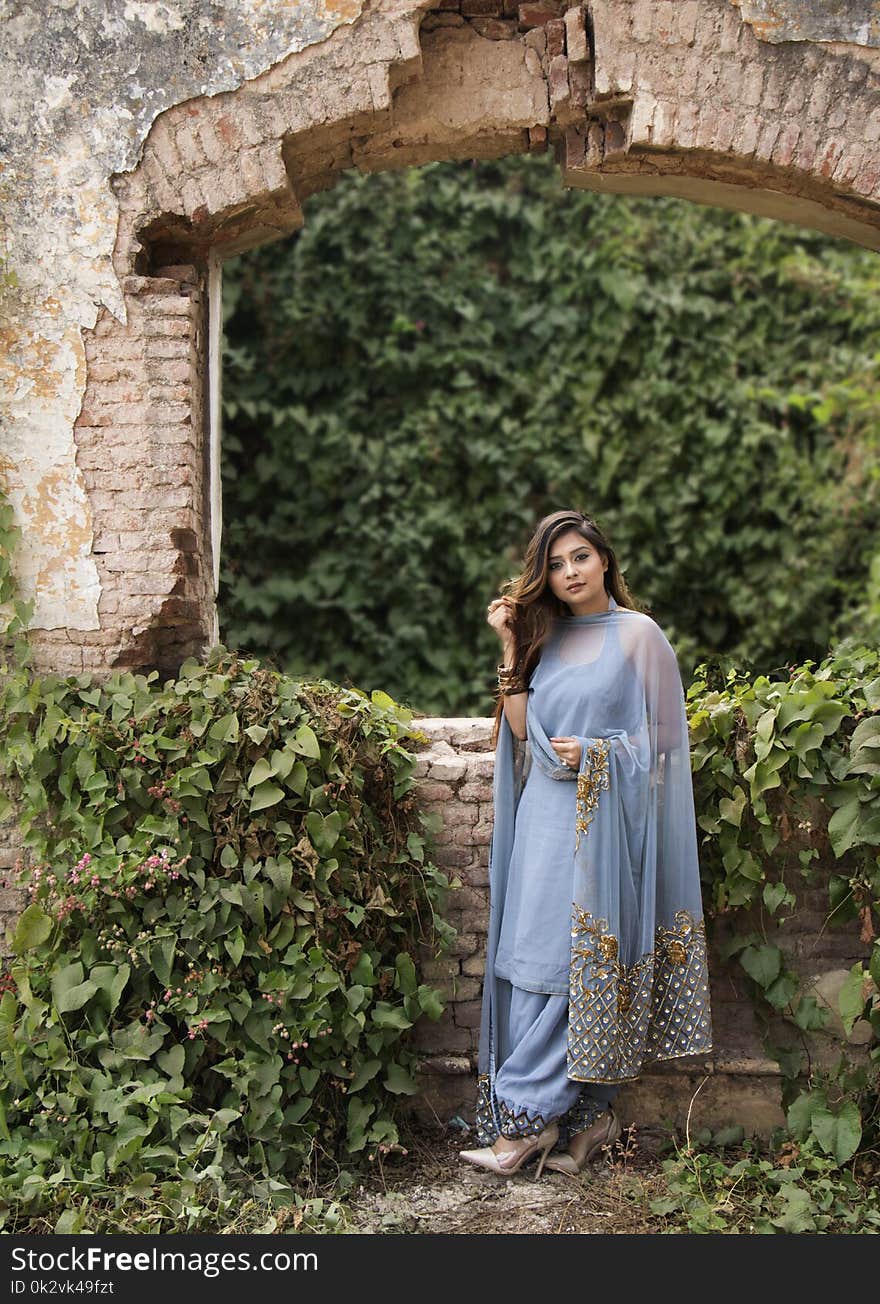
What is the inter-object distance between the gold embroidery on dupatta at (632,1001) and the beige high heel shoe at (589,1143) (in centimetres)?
24

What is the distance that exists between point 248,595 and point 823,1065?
475cm

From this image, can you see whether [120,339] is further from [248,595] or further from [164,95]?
[248,595]

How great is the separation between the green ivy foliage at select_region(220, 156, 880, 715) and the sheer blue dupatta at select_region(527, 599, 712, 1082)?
4.16m

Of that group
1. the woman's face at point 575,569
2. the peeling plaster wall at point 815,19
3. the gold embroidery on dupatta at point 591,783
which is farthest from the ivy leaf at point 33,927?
the peeling plaster wall at point 815,19

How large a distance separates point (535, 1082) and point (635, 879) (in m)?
0.64

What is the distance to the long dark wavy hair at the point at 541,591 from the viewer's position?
147 inches

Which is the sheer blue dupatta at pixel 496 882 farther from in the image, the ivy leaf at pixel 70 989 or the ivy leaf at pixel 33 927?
the ivy leaf at pixel 33 927

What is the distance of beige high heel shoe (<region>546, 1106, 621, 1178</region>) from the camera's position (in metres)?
3.65

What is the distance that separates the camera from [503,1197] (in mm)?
3561

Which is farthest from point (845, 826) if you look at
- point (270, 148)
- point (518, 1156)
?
point (270, 148)

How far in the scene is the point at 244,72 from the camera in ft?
13.2

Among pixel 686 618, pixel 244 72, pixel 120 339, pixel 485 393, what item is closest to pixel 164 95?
pixel 244 72

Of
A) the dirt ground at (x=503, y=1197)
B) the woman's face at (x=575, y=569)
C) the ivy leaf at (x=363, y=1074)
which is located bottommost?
the dirt ground at (x=503, y=1197)

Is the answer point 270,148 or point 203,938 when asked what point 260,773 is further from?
point 270,148
